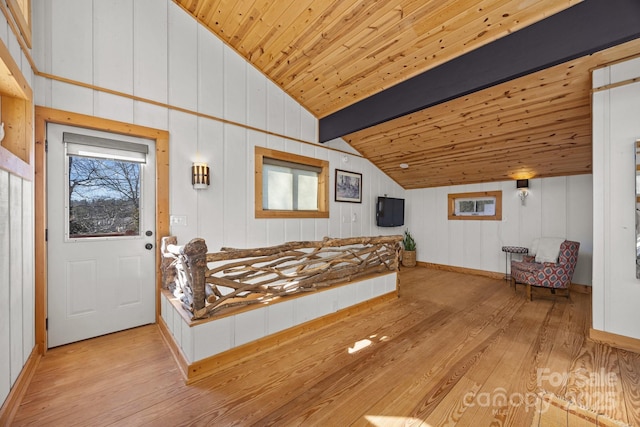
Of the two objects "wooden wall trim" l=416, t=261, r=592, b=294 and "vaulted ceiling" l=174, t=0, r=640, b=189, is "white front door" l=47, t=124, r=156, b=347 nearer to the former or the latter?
"vaulted ceiling" l=174, t=0, r=640, b=189

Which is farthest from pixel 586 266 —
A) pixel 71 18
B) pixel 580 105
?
pixel 71 18

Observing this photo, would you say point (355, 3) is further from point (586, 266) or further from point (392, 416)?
point (586, 266)

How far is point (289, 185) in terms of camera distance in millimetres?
4273

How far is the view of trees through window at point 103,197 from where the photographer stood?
8.55 feet

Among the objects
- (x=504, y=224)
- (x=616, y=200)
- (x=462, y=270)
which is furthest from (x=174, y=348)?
(x=504, y=224)

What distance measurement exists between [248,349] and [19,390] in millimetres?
1527

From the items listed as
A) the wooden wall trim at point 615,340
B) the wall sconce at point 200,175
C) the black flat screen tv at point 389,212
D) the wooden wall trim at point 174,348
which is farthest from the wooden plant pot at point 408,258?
the wooden wall trim at point 174,348

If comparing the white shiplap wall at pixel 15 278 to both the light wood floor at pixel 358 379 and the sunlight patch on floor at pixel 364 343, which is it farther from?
the sunlight patch on floor at pixel 364 343

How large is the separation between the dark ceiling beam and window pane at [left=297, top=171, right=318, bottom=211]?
1685 millimetres

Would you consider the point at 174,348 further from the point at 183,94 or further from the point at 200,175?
the point at 183,94

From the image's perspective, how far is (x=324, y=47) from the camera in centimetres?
Result: 311

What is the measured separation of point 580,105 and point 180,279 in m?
4.71

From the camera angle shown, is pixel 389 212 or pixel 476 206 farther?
pixel 389 212

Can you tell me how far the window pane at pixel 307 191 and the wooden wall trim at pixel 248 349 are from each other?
1.98 metres
